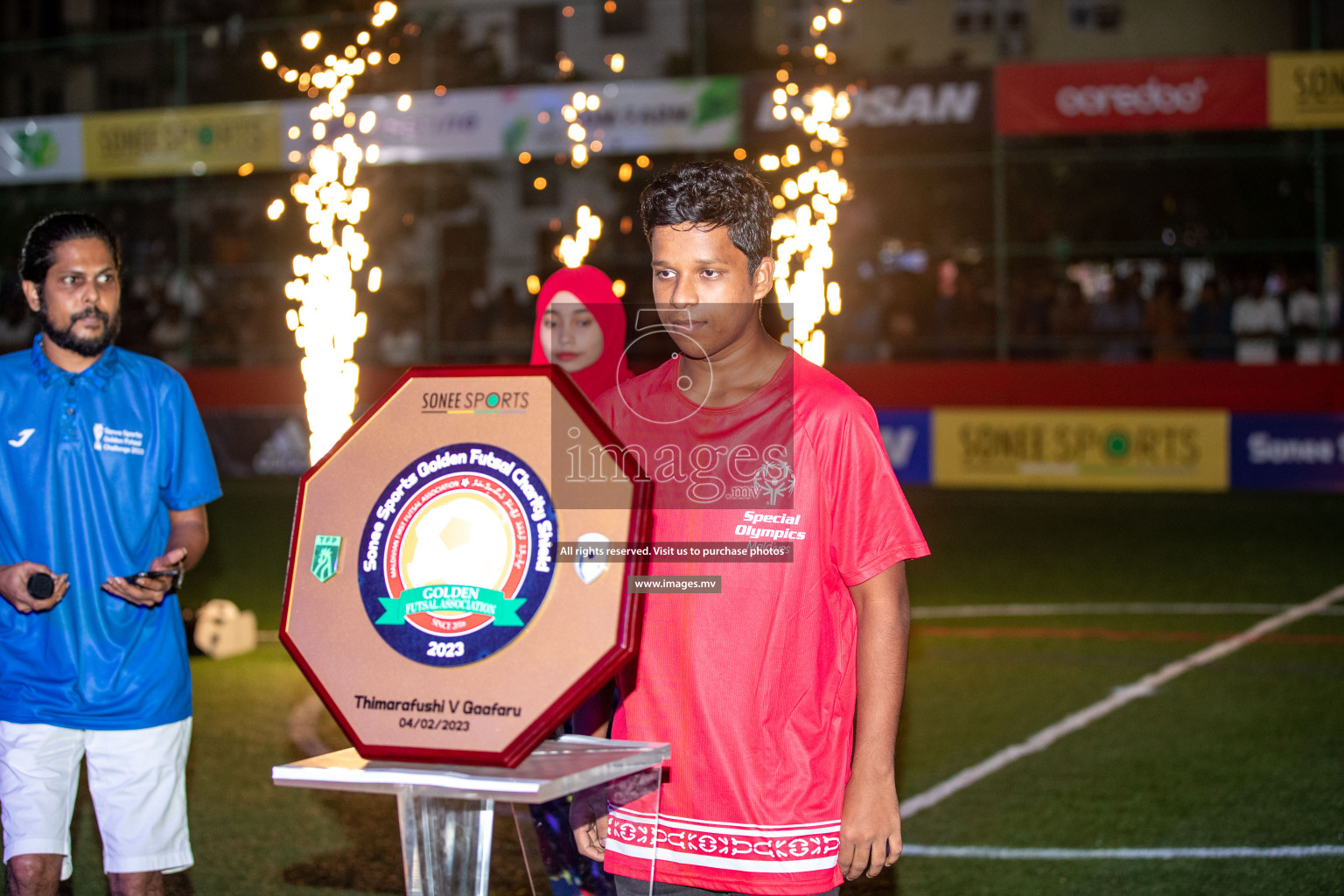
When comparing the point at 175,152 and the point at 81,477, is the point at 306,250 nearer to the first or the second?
the point at 175,152

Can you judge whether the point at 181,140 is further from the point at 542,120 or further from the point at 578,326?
the point at 578,326

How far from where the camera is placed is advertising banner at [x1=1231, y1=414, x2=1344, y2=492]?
43.5ft

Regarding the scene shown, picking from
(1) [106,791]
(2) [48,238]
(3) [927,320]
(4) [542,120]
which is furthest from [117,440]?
(3) [927,320]

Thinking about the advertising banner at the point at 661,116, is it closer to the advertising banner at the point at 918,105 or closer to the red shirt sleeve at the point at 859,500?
the advertising banner at the point at 918,105

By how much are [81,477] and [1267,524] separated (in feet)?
36.0

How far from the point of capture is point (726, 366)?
8.02 ft

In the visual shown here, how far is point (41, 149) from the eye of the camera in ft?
57.5

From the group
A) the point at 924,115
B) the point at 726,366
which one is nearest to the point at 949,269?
the point at 924,115

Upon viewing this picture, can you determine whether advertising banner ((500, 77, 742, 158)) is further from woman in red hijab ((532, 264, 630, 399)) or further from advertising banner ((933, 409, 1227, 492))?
woman in red hijab ((532, 264, 630, 399))

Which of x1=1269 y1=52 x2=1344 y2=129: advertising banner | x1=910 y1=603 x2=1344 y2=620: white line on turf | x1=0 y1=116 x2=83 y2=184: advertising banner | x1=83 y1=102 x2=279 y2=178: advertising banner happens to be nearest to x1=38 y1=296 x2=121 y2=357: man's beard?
x1=910 y1=603 x2=1344 y2=620: white line on turf

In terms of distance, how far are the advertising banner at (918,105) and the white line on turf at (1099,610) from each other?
684 cm

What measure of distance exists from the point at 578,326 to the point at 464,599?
81.2 inches

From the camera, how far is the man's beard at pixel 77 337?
135 inches

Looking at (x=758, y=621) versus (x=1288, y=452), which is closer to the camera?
(x=758, y=621)
